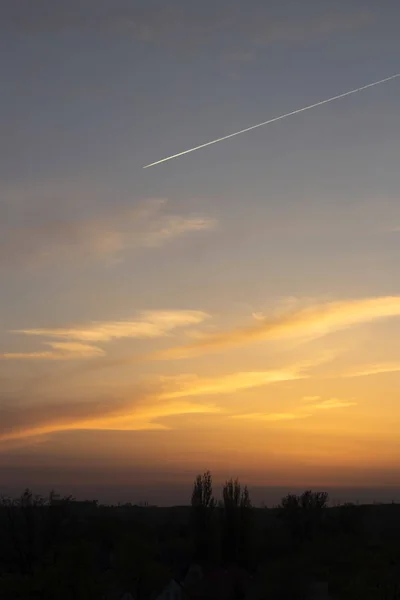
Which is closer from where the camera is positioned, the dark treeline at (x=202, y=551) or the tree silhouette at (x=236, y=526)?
the dark treeline at (x=202, y=551)

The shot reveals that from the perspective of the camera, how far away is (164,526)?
120m

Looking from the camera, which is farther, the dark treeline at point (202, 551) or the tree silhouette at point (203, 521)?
the tree silhouette at point (203, 521)

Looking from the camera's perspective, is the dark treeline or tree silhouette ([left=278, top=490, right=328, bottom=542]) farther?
tree silhouette ([left=278, top=490, right=328, bottom=542])

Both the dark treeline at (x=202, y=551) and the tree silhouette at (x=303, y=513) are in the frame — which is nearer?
the dark treeline at (x=202, y=551)

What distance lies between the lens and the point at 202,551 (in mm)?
91375

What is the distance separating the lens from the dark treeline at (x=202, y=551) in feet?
161

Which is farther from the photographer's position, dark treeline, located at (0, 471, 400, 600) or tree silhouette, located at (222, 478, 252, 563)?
tree silhouette, located at (222, 478, 252, 563)

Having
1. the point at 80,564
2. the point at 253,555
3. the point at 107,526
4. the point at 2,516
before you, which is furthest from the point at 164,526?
the point at 80,564

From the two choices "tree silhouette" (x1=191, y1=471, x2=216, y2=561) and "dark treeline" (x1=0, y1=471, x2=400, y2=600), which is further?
"tree silhouette" (x1=191, y1=471, x2=216, y2=561)

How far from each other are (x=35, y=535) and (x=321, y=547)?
97.4ft

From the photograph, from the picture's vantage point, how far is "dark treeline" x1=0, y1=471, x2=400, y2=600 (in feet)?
161

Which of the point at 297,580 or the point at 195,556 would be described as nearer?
the point at 297,580

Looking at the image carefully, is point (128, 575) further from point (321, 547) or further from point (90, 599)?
point (321, 547)

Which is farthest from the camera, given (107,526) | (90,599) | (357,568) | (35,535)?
(107,526)
